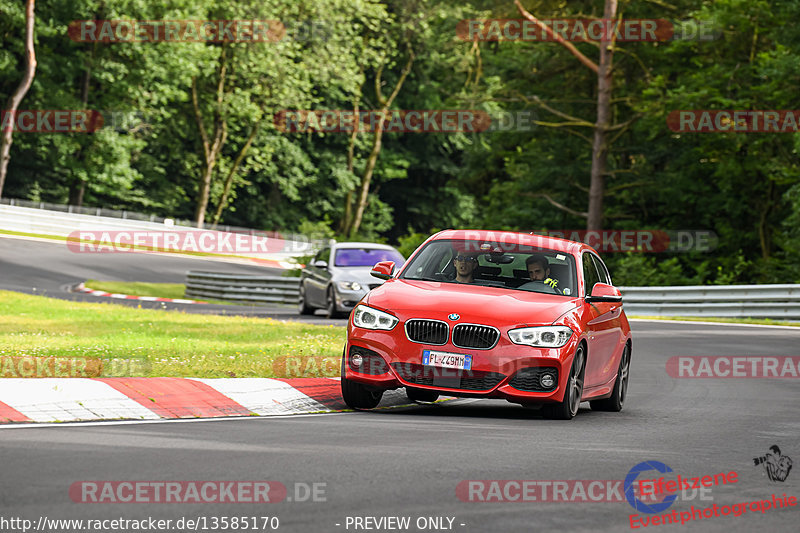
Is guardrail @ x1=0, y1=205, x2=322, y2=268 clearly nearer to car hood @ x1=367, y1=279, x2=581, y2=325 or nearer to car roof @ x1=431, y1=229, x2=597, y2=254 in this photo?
car roof @ x1=431, y1=229, x2=597, y2=254

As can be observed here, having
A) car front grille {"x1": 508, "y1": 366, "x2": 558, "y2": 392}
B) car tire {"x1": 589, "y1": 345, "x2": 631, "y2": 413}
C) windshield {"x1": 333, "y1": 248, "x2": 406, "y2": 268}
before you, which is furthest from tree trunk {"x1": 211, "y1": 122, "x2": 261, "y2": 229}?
car front grille {"x1": 508, "y1": 366, "x2": 558, "y2": 392}

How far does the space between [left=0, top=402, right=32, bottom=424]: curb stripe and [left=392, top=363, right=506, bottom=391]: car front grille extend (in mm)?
3102

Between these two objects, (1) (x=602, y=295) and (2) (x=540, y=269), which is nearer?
(1) (x=602, y=295)

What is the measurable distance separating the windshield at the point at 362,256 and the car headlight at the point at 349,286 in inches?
31.2

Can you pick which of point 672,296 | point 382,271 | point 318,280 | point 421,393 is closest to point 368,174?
point 672,296

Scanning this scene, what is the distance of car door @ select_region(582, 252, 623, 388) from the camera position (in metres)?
11.5

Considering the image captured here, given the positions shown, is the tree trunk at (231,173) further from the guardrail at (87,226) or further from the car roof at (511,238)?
the car roof at (511,238)

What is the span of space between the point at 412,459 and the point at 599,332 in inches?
165

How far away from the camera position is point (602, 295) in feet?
38.2

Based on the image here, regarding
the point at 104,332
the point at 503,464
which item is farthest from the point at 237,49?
the point at 503,464

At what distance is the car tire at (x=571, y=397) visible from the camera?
1080 centimetres

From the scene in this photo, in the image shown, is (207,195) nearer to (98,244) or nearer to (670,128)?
(98,244)

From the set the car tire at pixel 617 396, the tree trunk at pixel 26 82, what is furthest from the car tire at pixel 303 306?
the tree trunk at pixel 26 82

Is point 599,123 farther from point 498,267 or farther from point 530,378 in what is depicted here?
point 530,378
